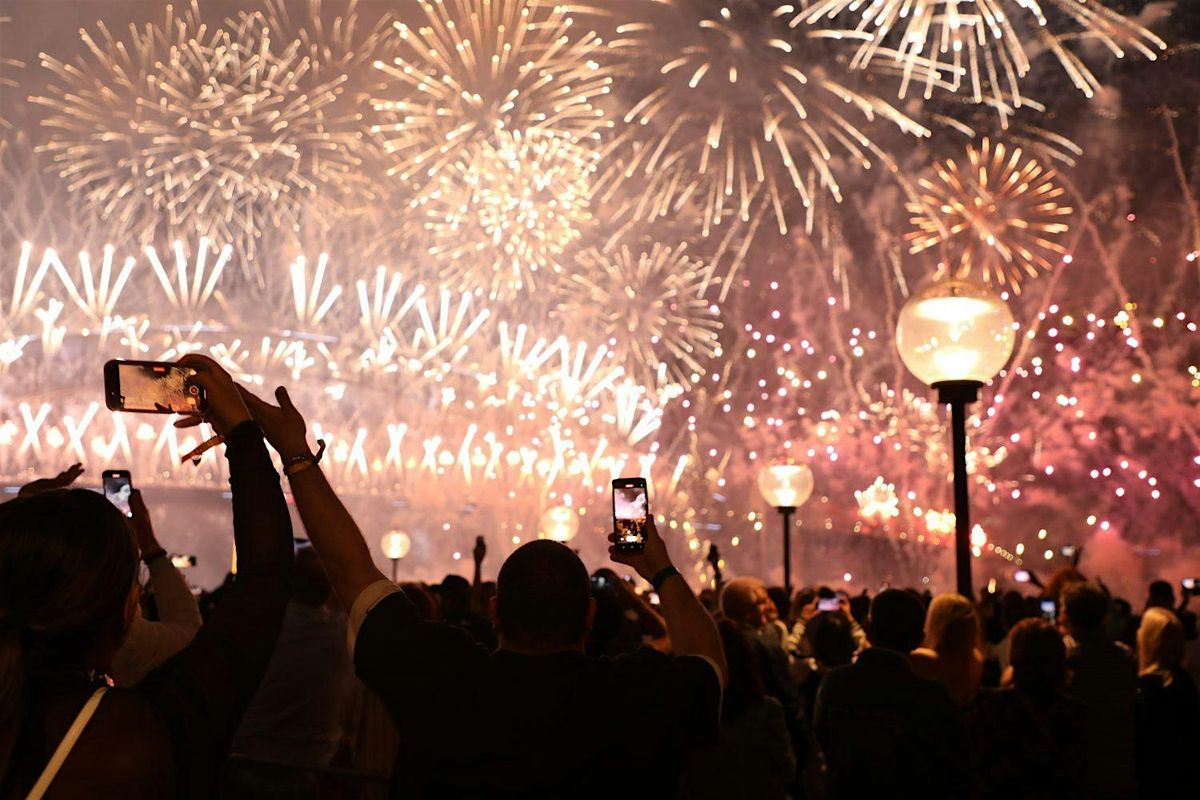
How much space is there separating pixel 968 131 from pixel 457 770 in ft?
60.8

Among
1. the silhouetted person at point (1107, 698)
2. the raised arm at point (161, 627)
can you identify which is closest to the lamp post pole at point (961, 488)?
the silhouetted person at point (1107, 698)

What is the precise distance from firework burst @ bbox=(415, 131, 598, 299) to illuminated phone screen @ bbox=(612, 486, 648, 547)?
1811cm

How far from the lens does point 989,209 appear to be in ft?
66.0

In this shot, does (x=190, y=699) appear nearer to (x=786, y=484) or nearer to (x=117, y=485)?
(x=117, y=485)

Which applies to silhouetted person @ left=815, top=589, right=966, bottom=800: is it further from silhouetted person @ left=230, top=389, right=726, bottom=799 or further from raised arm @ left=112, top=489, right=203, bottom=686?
raised arm @ left=112, top=489, right=203, bottom=686

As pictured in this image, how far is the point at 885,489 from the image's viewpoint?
34094mm

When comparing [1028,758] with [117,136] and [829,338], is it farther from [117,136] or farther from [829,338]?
[829,338]

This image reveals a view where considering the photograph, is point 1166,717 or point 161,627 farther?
point 1166,717

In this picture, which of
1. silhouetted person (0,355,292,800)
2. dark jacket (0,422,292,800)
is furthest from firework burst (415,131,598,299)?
silhouetted person (0,355,292,800)

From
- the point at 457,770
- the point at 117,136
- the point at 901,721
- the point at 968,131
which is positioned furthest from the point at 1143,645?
the point at 117,136

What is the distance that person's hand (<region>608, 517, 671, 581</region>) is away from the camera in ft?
10.4

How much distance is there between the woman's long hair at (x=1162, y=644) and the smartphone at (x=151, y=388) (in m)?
5.47

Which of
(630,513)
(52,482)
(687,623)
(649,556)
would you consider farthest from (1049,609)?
(52,482)

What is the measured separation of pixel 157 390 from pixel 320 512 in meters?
0.44
